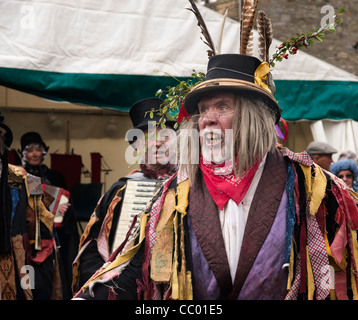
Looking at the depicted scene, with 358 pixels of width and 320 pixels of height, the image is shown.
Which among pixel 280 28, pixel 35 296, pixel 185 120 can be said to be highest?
pixel 280 28

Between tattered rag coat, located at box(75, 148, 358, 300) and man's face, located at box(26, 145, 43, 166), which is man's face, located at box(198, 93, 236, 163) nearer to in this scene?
tattered rag coat, located at box(75, 148, 358, 300)

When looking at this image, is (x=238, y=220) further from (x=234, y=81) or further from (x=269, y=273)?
(x=234, y=81)

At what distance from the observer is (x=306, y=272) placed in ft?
8.44

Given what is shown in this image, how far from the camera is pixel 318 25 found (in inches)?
636

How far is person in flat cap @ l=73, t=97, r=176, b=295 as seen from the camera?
466 cm

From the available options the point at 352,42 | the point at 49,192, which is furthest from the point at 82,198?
the point at 352,42

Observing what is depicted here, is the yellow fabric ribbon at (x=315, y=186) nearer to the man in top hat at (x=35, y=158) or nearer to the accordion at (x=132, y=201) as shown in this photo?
the accordion at (x=132, y=201)

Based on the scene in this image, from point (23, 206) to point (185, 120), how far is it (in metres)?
2.27

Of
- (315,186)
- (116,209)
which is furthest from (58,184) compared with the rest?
(315,186)

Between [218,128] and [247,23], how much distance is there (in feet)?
1.72

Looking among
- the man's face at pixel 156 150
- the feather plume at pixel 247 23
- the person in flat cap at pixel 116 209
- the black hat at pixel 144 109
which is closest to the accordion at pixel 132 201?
the person in flat cap at pixel 116 209

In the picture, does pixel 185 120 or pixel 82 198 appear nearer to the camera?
pixel 185 120

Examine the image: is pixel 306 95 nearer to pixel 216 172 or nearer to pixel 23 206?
pixel 23 206

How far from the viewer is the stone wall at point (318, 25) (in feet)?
51.2
